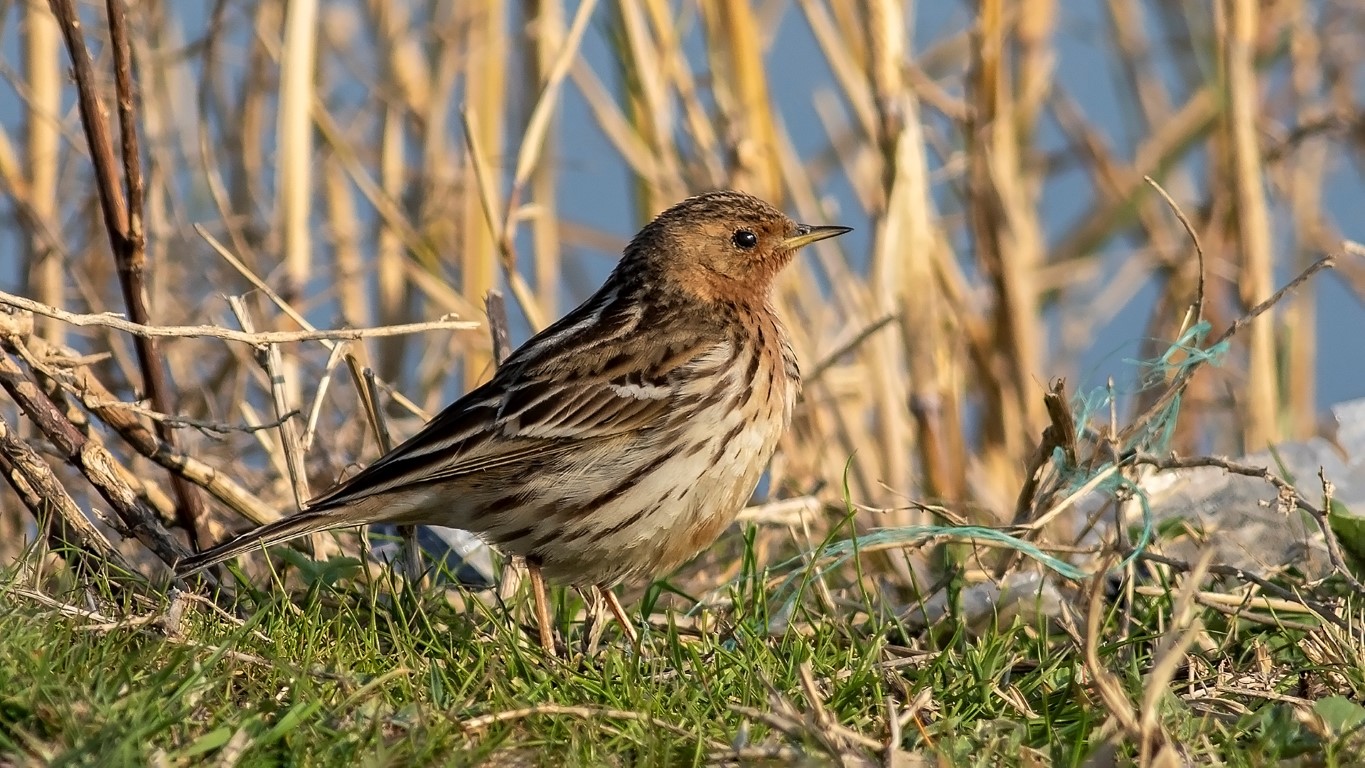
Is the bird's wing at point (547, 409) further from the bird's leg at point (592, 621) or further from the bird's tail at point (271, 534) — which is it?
the bird's leg at point (592, 621)

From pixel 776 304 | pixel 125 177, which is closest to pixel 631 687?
pixel 125 177

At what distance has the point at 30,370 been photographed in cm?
556

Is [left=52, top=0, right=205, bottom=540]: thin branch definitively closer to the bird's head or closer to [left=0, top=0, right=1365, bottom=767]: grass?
[left=0, top=0, right=1365, bottom=767]: grass

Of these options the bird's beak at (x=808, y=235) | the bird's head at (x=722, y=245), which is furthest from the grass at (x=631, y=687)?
the bird's beak at (x=808, y=235)

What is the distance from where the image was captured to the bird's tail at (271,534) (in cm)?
497

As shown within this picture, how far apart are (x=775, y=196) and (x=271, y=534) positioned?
3757 millimetres

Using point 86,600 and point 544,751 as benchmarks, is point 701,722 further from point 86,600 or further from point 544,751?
point 86,600

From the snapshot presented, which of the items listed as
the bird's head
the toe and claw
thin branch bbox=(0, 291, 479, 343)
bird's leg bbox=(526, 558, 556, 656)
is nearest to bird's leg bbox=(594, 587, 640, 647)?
the toe and claw

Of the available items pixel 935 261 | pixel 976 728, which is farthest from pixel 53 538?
pixel 935 261

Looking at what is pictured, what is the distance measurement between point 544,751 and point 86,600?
1.50 m

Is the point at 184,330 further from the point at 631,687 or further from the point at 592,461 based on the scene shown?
the point at 631,687

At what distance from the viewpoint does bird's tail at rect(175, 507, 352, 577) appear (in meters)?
4.97

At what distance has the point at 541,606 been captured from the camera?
526cm

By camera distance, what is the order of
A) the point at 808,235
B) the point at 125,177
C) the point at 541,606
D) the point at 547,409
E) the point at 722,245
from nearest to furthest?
the point at 541,606, the point at 547,409, the point at 125,177, the point at 722,245, the point at 808,235
